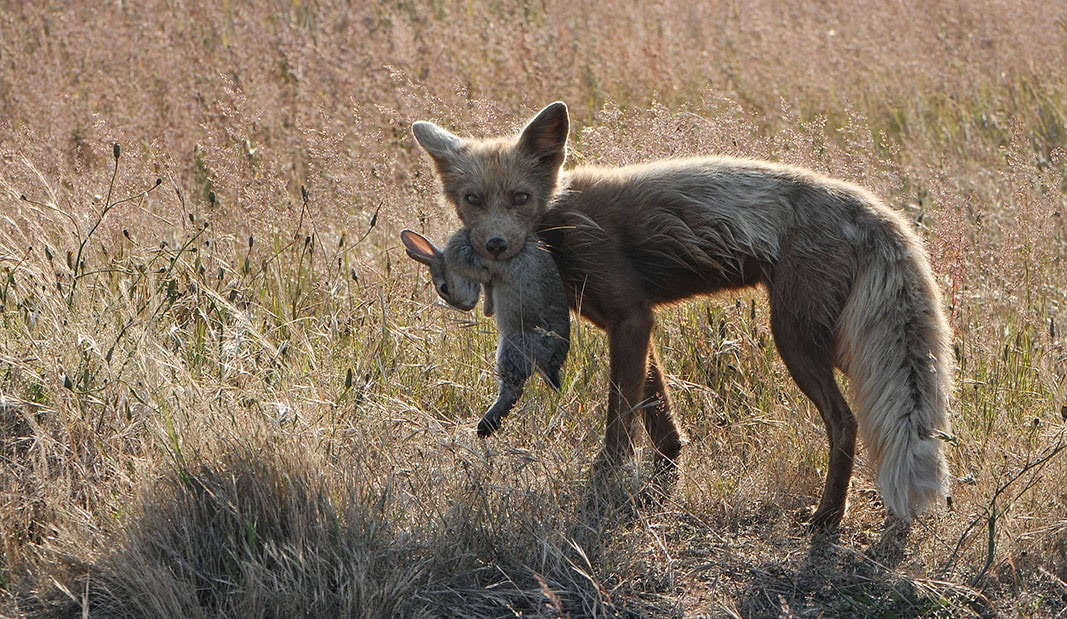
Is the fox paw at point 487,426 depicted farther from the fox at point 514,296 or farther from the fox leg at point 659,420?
the fox leg at point 659,420

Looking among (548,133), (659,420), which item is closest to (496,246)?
(548,133)

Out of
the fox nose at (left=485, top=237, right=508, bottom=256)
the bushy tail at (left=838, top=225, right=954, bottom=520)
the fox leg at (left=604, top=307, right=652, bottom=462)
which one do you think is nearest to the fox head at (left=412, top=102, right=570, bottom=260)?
the fox nose at (left=485, top=237, right=508, bottom=256)

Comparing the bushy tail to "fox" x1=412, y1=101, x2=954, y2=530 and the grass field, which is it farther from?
the grass field

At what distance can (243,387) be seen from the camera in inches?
158

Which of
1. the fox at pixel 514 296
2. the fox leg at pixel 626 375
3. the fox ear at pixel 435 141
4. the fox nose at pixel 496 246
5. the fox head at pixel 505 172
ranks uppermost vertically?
the fox ear at pixel 435 141

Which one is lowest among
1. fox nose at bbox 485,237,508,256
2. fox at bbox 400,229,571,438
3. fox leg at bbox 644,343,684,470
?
fox leg at bbox 644,343,684,470

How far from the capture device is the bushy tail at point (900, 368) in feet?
11.1

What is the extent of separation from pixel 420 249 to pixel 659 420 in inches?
46.0

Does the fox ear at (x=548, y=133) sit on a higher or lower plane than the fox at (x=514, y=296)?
higher

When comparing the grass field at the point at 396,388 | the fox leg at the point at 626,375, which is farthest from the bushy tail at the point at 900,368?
the fox leg at the point at 626,375

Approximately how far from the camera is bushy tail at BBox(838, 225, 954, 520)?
3389mm

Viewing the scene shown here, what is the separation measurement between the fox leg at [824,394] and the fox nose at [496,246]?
977mm

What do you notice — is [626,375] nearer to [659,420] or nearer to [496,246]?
[659,420]

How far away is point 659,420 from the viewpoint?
4219 mm
